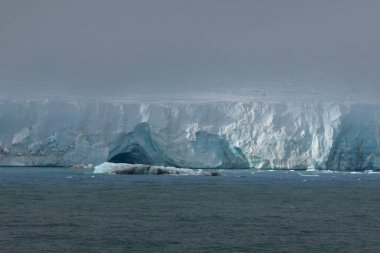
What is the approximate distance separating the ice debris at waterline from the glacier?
158 cm

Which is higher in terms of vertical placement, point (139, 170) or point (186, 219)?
point (186, 219)

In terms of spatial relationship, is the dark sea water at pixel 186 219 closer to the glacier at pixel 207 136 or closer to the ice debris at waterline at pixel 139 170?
the ice debris at waterline at pixel 139 170

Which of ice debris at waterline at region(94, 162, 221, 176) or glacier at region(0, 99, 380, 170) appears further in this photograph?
glacier at region(0, 99, 380, 170)

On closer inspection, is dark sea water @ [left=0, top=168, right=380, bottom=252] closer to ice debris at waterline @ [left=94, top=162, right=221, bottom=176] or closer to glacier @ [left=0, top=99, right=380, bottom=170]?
ice debris at waterline @ [left=94, top=162, right=221, bottom=176]

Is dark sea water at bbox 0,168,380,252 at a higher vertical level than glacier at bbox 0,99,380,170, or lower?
lower

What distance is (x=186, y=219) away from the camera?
25.8 metres

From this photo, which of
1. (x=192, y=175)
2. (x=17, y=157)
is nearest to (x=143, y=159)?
(x=192, y=175)

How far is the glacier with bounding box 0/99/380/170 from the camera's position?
5772 cm

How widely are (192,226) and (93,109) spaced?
39.6m

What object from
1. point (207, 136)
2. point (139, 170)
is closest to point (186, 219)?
point (139, 170)

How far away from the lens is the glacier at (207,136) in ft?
189

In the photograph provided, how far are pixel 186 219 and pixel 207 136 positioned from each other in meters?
32.5

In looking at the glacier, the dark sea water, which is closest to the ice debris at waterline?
the glacier

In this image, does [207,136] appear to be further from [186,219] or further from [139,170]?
[186,219]
